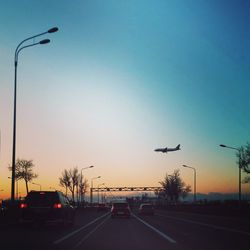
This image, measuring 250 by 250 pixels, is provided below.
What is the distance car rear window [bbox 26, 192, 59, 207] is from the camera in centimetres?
2941

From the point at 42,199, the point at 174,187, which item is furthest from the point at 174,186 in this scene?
the point at 42,199

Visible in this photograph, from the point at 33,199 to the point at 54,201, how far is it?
1.25m

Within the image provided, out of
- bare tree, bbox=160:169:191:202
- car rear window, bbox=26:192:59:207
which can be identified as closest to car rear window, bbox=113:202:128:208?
car rear window, bbox=26:192:59:207

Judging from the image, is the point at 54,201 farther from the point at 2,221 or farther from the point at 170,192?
the point at 170,192

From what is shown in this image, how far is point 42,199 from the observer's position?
2961cm

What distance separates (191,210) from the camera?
3100 inches

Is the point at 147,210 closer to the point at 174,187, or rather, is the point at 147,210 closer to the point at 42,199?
the point at 42,199

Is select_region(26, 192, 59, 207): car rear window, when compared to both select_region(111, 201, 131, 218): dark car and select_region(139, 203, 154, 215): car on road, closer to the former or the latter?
select_region(111, 201, 131, 218): dark car

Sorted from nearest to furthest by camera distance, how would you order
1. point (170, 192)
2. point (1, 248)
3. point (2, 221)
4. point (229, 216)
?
point (1, 248) < point (2, 221) < point (229, 216) < point (170, 192)

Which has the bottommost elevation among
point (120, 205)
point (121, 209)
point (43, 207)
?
point (121, 209)

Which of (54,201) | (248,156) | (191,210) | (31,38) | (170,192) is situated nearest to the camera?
(54,201)

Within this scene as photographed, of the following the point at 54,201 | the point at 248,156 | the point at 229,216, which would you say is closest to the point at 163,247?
the point at 54,201

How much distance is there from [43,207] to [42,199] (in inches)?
22.0

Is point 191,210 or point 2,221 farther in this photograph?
point 191,210
